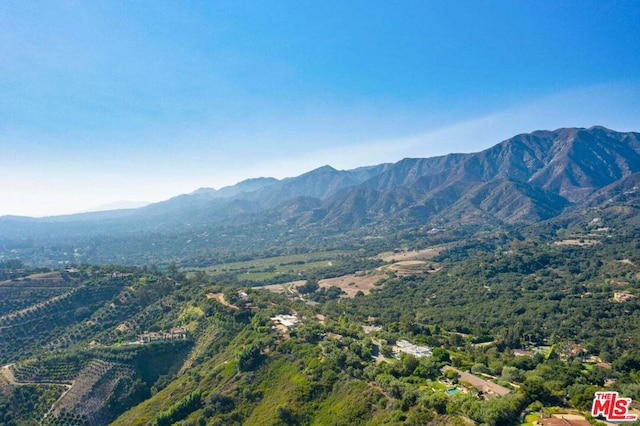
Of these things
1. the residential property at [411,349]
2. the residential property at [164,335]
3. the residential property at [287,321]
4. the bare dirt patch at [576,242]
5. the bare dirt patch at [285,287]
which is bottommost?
the bare dirt patch at [285,287]

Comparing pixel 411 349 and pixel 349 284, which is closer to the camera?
pixel 411 349

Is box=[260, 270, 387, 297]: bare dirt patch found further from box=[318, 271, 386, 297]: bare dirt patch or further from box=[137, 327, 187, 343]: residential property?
box=[137, 327, 187, 343]: residential property

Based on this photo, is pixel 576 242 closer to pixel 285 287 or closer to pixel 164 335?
pixel 285 287

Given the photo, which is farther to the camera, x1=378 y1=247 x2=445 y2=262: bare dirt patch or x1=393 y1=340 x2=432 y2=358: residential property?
x1=378 y1=247 x2=445 y2=262: bare dirt patch

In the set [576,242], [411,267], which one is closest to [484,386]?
[411,267]

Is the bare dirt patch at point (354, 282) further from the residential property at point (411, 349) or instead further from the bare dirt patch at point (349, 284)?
the residential property at point (411, 349)

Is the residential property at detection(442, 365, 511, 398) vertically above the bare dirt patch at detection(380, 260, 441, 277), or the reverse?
the residential property at detection(442, 365, 511, 398)

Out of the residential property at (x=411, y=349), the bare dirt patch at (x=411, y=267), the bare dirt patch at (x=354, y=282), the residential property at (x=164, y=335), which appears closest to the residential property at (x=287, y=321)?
the residential property at (x=411, y=349)

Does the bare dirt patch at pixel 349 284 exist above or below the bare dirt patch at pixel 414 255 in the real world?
below

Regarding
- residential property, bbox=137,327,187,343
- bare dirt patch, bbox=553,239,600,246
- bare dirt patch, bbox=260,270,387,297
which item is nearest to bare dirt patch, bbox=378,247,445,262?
bare dirt patch, bbox=260,270,387,297

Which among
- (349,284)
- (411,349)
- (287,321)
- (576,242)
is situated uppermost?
(287,321)

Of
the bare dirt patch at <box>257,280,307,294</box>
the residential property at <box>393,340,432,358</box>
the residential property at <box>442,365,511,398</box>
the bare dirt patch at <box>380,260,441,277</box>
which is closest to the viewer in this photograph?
the residential property at <box>442,365,511,398</box>

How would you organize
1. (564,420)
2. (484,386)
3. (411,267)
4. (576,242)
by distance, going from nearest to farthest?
(564,420)
(484,386)
(411,267)
(576,242)
